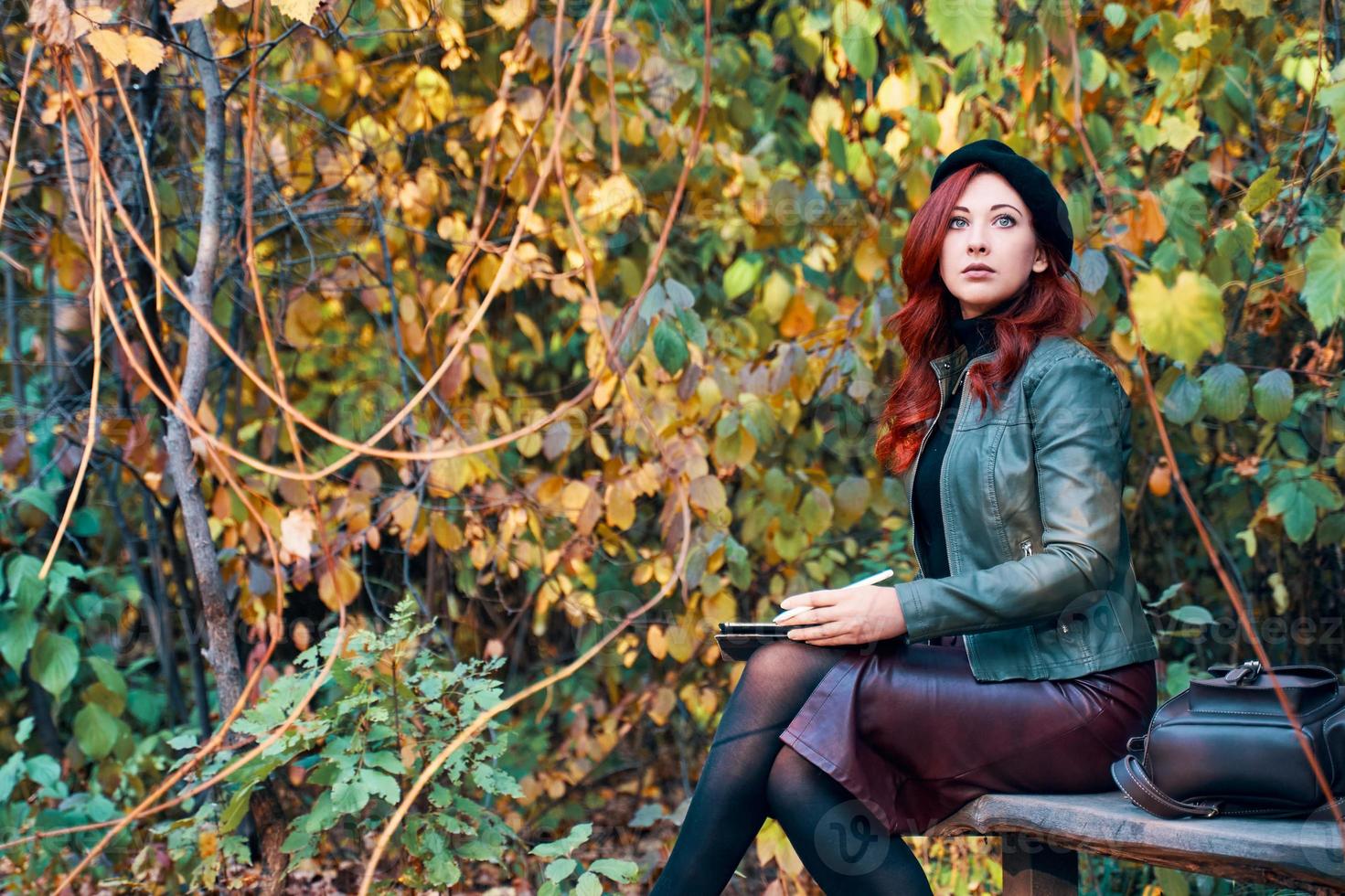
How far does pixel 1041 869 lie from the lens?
5.91 ft

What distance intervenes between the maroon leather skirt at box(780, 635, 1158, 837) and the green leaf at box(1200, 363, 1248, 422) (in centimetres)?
84

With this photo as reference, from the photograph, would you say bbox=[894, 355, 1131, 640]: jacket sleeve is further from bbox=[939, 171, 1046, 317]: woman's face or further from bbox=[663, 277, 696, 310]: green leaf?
bbox=[663, 277, 696, 310]: green leaf

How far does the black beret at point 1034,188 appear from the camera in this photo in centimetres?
192

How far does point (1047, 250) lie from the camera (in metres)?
1.97

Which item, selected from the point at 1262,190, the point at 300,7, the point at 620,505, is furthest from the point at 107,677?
the point at 1262,190

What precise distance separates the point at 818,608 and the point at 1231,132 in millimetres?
1655

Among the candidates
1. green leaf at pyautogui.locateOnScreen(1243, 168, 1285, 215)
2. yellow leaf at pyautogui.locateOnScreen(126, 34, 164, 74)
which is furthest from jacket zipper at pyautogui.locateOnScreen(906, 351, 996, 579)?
yellow leaf at pyautogui.locateOnScreen(126, 34, 164, 74)

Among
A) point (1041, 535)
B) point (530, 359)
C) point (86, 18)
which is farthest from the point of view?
point (530, 359)

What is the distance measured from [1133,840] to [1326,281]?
0.92m

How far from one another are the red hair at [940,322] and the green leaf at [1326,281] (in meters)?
0.32

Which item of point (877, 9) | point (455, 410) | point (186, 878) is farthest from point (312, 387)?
point (877, 9)

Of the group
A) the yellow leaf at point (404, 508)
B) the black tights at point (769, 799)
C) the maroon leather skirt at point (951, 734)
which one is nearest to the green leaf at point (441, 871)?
the black tights at point (769, 799)

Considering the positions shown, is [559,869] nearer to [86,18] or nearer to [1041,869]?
[1041,869]

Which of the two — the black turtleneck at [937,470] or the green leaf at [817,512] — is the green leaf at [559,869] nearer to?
the black turtleneck at [937,470]
